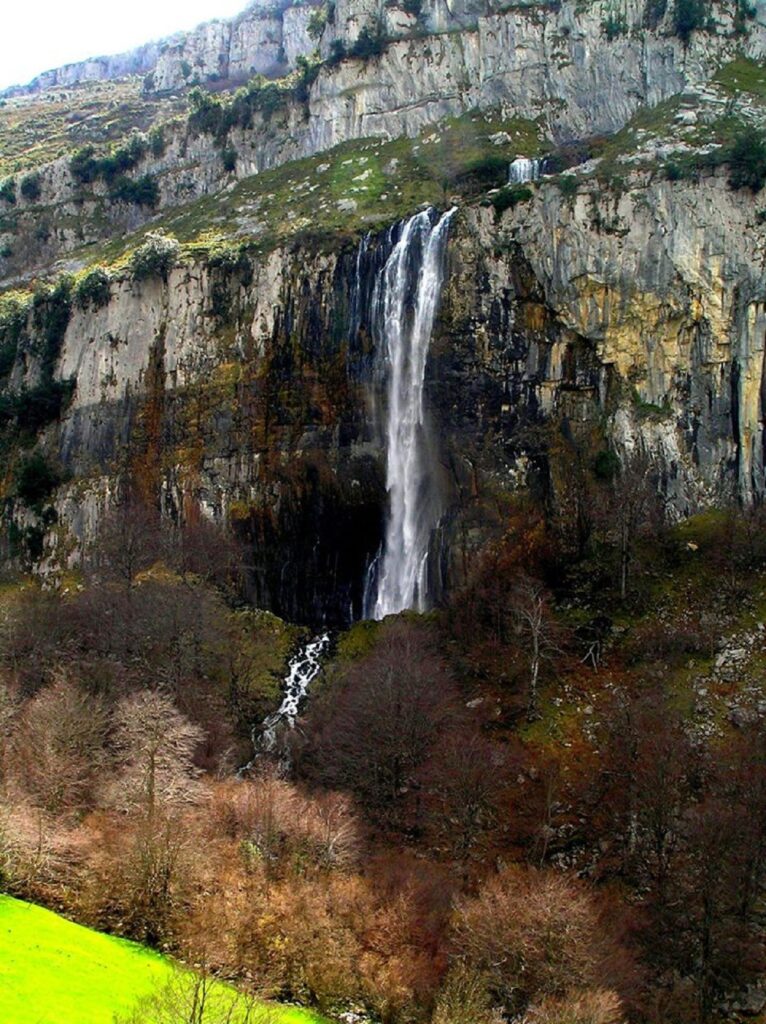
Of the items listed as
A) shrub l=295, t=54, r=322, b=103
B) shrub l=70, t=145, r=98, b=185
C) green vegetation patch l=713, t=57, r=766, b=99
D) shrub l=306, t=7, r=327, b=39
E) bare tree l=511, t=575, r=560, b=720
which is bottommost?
bare tree l=511, t=575, r=560, b=720

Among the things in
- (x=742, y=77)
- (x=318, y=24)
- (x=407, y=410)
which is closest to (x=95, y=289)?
(x=407, y=410)

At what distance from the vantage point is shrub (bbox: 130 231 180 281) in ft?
220

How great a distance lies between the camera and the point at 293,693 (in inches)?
1955

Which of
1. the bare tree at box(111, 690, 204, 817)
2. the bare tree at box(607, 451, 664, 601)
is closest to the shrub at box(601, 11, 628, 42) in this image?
the bare tree at box(607, 451, 664, 601)

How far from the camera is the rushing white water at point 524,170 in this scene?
6781 cm

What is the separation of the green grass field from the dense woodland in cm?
171

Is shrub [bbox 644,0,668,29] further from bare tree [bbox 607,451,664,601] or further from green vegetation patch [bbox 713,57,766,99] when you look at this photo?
bare tree [bbox 607,451,664,601]

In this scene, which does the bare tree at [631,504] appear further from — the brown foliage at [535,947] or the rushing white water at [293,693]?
the brown foliage at [535,947]

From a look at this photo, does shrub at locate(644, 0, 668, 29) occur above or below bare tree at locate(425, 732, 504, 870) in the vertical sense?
above

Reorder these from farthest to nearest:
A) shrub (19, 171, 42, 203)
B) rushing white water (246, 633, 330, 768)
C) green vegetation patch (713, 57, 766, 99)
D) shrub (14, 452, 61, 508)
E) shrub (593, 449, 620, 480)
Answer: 1. shrub (19, 171, 42, 203)
2. green vegetation patch (713, 57, 766, 99)
3. shrub (14, 452, 61, 508)
4. shrub (593, 449, 620, 480)
5. rushing white water (246, 633, 330, 768)

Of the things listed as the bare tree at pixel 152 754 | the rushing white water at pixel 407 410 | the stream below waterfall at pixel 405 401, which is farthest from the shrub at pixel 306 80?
the bare tree at pixel 152 754

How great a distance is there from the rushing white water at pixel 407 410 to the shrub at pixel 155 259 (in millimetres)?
16893

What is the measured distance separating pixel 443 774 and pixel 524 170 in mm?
47622

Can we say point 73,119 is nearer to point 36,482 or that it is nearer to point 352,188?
point 352,188
